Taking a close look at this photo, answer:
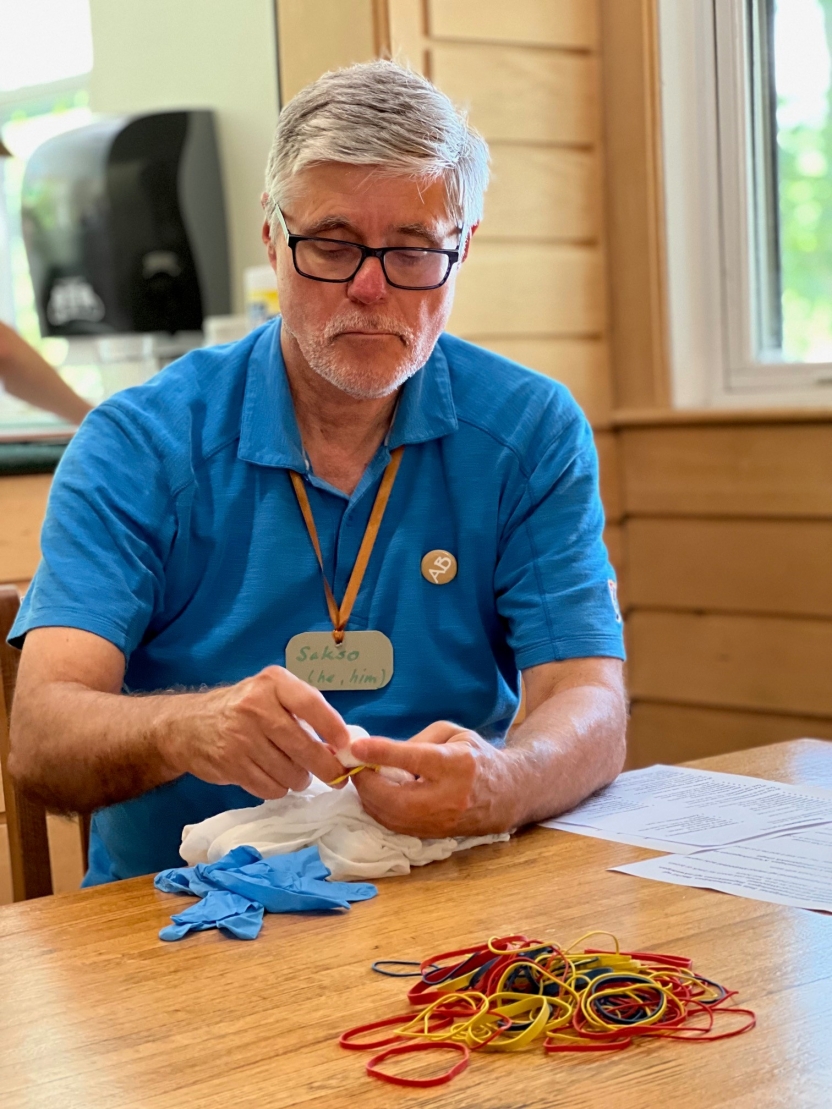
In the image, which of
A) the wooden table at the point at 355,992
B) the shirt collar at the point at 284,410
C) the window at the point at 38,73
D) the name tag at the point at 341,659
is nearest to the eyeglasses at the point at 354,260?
the shirt collar at the point at 284,410

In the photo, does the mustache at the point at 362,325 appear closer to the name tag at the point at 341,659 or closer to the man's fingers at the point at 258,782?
the name tag at the point at 341,659

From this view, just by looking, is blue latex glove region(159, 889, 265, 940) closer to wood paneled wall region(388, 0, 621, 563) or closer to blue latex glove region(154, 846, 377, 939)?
blue latex glove region(154, 846, 377, 939)

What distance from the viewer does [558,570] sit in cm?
161

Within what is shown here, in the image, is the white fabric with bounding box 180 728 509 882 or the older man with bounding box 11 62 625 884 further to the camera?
the older man with bounding box 11 62 625 884

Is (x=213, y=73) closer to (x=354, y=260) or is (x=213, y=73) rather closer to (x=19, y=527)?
(x=19, y=527)

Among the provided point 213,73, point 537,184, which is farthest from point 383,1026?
point 213,73

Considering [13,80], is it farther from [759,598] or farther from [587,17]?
[759,598]

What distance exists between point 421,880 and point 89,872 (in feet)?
1.87

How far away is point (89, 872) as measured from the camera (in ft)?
5.30

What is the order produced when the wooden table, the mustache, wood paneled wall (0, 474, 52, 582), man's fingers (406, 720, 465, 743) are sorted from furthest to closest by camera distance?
wood paneled wall (0, 474, 52, 582), the mustache, man's fingers (406, 720, 465, 743), the wooden table

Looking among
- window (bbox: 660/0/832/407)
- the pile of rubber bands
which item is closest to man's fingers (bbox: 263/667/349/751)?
the pile of rubber bands

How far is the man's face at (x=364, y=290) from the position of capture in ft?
5.02

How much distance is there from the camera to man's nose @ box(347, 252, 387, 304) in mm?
1543

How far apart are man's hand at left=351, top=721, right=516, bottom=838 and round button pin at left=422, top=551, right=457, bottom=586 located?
355 mm
